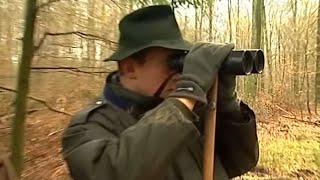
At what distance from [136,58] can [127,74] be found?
59 mm

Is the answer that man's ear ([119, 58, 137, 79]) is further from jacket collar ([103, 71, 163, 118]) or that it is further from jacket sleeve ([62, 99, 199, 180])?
jacket sleeve ([62, 99, 199, 180])

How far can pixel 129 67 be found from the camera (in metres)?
1.57

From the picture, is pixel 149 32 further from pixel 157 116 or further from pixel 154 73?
pixel 157 116

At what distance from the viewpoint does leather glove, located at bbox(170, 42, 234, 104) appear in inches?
55.0

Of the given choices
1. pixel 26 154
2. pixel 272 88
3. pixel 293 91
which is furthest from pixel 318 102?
pixel 26 154

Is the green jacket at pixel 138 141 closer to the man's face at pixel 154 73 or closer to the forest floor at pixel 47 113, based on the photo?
the man's face at pixel 154 73

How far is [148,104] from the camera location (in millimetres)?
1529

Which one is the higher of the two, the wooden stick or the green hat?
the green hat

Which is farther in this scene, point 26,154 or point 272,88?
point 272,88

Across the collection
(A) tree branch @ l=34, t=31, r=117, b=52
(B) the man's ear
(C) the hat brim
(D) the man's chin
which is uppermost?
(A) tree branch @ l=34, t=31, r=117, b=52

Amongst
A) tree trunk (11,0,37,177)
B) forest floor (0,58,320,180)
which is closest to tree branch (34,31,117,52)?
tree trunk (11,0,37,177)

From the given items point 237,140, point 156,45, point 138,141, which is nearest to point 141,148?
point 138,141

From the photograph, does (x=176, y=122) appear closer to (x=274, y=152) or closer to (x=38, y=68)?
(x=38, y=68)

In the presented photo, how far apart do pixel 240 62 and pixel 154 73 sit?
0.27m
